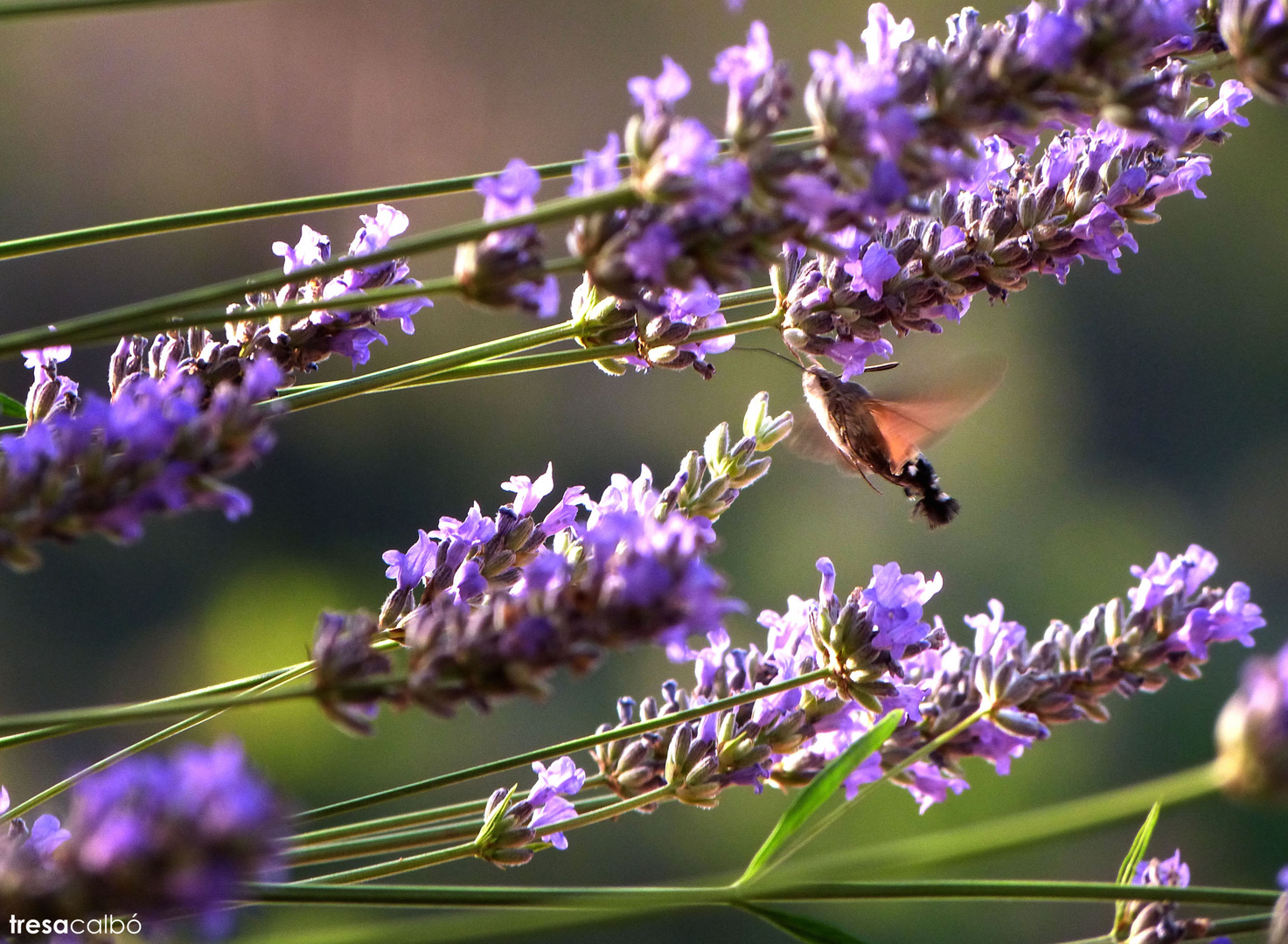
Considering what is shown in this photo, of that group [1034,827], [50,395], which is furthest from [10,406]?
[1034,827]

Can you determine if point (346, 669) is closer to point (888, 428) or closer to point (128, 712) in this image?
point (128, 712)

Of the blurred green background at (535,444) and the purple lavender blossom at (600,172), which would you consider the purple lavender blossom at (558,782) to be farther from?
the blurred green background at (535,444)

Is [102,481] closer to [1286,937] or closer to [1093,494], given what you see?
[1286,937]

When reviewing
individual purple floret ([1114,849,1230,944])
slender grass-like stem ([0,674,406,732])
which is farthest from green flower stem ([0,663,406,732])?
individual purple floret ([1114,849,1230,944])

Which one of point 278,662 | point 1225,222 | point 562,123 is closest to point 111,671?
point 278,662

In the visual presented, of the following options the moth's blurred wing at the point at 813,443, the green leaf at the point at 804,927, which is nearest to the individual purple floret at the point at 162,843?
the green leaf at the point at 804,927
